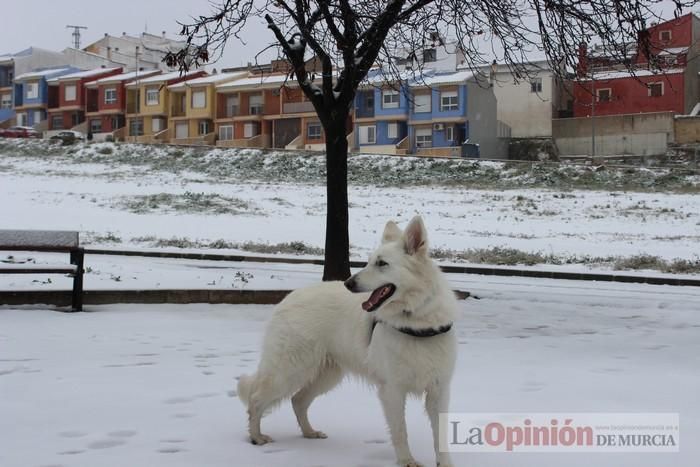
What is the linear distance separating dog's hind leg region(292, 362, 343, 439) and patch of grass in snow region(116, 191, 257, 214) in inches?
923

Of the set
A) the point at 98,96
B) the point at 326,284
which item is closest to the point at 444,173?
the point at 326,284

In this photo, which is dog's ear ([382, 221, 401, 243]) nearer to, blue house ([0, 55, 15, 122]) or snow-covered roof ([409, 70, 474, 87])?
snow-covered roof ([409, 70, 474, 87])

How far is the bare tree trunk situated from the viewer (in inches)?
430

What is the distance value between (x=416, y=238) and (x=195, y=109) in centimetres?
6718

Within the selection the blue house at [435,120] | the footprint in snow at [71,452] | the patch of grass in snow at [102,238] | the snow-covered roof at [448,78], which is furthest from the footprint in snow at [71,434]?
the snow-covered roof at [448,78]

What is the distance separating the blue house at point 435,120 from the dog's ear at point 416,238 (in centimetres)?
5202

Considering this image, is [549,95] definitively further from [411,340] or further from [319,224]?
[411,340]

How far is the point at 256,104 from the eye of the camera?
67000mm

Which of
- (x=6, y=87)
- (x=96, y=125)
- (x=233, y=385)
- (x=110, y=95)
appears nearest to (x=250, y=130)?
(x=110, y=95)

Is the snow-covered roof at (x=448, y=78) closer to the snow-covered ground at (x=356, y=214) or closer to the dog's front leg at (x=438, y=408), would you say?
the snow-covered ground at (x=356, y=214)

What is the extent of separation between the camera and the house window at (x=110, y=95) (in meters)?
72.9

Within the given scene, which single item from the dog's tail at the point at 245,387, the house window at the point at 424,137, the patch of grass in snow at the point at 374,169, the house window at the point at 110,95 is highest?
the house window at the point at 110,95

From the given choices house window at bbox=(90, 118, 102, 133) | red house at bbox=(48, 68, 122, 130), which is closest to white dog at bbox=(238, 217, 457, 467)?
house window at bbox=(90, 118, 102, 133)

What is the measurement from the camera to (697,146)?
4953 cm
